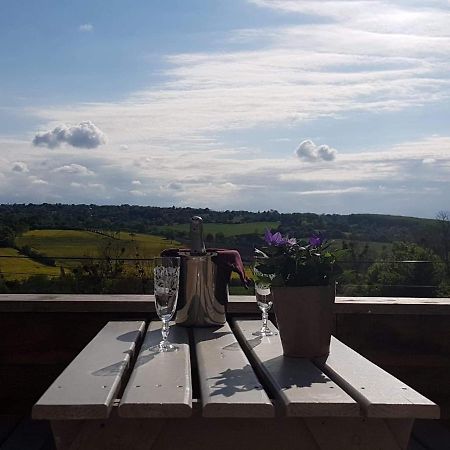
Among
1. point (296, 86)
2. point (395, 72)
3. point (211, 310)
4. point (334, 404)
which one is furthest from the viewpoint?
point (296, 86)

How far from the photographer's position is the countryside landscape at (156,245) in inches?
152

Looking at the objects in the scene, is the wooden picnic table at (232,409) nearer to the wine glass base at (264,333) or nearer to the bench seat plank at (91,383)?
the bench seat plank at (91,383)

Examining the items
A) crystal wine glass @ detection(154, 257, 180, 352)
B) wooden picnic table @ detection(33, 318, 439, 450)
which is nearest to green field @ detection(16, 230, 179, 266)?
crystal wine glass @ detection(154, 257, 180, 352)

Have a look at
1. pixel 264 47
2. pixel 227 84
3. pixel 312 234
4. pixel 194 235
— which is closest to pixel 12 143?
pixel 227 84

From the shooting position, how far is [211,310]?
2818 millimetres

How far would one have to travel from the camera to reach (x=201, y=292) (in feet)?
9.11

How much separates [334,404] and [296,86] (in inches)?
277

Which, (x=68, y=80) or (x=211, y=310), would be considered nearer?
(x=211, y=310)

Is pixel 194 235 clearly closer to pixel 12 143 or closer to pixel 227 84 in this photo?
pixel 227 84

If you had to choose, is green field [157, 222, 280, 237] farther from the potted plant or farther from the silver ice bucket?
the potted plant

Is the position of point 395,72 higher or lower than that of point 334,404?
higher

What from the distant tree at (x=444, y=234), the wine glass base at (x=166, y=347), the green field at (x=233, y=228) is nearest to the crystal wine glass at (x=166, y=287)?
the wine glass base at (x=166, y=347)

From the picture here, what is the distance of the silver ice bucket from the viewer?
274 centimetres

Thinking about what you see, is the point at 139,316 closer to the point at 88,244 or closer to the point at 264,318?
the point at 264,318
